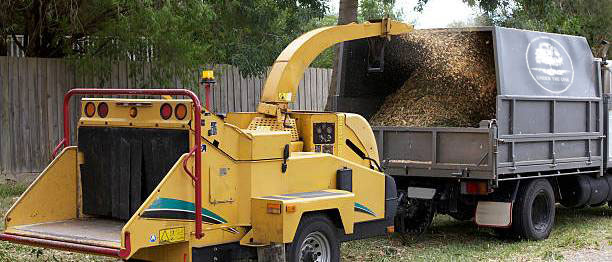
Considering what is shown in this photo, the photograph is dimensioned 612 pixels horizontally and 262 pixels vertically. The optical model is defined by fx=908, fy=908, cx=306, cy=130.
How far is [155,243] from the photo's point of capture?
7422mm

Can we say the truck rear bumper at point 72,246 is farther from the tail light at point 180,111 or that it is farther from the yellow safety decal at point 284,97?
the yellow safety decal at point 284,97

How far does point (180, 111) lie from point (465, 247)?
5.06 meters

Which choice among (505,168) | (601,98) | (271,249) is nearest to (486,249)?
(505,168)

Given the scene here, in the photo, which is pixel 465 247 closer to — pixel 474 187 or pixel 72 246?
pixel 474 187

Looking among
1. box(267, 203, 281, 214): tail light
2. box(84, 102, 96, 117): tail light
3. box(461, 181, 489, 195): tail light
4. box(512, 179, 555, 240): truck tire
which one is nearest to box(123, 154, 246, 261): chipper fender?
box(267, 203, 281, 214): tail light

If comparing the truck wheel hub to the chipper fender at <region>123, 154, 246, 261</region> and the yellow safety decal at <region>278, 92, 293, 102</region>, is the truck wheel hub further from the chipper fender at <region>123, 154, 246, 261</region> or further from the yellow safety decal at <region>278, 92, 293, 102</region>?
the yellow safety decal at <region>278, 92, 293, 102</region>

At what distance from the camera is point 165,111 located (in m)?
7.93

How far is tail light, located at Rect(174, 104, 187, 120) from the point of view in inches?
306

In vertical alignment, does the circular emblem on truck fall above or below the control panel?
above

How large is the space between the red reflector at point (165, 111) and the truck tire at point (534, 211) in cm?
543

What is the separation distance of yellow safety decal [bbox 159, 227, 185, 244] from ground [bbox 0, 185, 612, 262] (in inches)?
86.7

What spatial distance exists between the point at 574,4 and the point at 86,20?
14.5 metres

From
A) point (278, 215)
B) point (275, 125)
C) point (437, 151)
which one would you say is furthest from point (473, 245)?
point (278, 215)

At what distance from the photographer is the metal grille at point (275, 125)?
30.6ft
